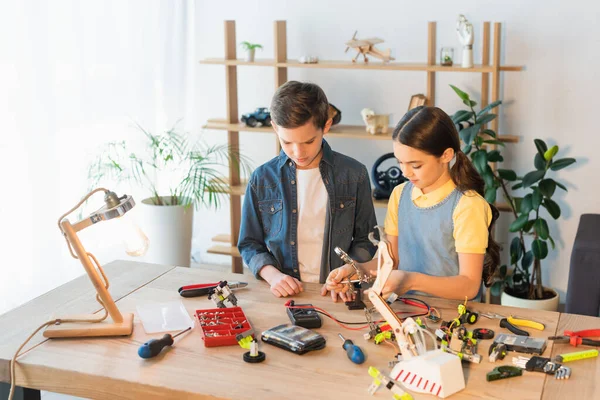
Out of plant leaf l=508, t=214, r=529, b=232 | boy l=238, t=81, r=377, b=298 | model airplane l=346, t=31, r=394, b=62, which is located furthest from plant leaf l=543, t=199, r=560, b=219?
boy l=238, t=81, r=377, b=298

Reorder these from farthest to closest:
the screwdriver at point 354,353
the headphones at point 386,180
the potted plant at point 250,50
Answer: the potted plant at point 250,50
the headphones at point 386,180
the screwdriver at point 354,353

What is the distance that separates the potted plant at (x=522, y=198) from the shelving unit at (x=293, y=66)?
19 centimetres

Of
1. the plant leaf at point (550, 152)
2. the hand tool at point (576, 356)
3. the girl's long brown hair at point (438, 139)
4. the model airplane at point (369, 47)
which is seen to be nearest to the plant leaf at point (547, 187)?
the plant leaf at point (550, 152)

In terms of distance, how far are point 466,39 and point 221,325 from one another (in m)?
2.48

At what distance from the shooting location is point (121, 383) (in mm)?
1579

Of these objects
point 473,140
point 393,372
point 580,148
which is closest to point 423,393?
point 393,372

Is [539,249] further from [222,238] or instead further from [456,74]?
[222,238]

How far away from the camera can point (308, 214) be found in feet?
8.01

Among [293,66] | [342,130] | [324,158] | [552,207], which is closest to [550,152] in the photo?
[552,207]

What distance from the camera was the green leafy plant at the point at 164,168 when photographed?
3.99m

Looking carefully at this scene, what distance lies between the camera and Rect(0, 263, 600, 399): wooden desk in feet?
4.98

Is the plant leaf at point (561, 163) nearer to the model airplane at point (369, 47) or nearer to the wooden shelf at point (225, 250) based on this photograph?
the model airplane at point (369, 47)

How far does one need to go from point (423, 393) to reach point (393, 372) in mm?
87

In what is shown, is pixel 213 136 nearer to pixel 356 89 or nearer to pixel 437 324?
pixel 356 89
